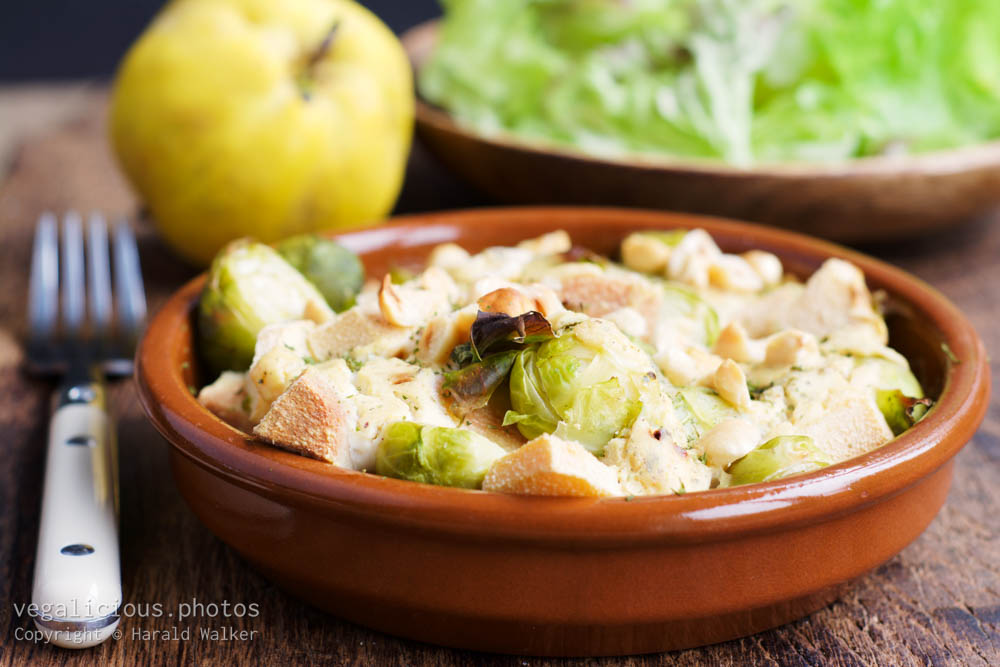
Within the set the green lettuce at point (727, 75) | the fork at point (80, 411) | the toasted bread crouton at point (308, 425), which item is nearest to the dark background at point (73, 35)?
the green lettuce at point (727, 75)

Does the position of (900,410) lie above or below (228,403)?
above

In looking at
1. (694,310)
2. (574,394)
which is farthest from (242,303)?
(694,310)

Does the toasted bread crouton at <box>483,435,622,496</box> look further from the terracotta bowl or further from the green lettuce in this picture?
the green lettuce

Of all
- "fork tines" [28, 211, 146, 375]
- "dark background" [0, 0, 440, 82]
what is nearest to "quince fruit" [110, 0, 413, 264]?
"fork tines" [28, 211, 146, 375]

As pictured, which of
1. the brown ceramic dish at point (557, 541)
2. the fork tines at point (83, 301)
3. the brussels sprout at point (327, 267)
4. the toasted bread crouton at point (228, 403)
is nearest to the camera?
the brown ceramic dish at point (557, 541)

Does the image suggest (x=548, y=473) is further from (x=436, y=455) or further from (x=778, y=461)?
(x=778, y=461)

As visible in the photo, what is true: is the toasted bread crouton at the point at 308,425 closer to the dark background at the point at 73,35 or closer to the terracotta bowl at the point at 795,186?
Answer: the terracotta bowl at the point at 795,186

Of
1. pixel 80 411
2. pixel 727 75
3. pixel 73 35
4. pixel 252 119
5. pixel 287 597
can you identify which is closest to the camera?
pixel 287 597
